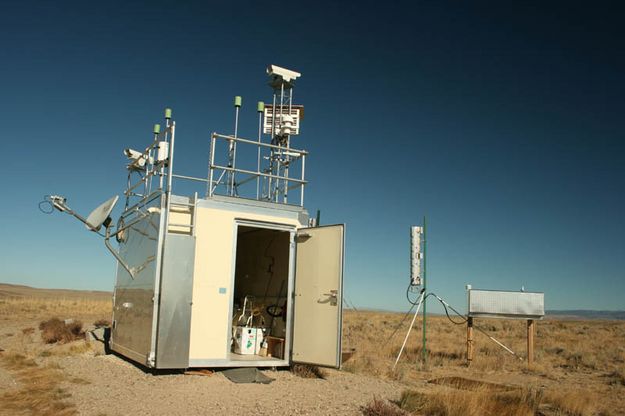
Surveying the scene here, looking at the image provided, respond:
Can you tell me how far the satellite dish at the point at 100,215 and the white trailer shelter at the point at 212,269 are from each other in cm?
45

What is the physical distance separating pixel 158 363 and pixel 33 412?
229cm

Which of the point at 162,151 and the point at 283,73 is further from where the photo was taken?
the point at 283,73

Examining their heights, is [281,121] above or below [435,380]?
above

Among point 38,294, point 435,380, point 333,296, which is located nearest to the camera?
point 333,296

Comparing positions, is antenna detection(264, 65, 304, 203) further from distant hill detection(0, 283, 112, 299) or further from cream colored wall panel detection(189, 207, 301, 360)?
distant hill detection(0, 283, 112, 299)

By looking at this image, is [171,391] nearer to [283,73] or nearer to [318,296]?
A: [318,296]

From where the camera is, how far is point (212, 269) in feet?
32.9

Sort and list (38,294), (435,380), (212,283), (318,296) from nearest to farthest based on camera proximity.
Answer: (212,283), (318,296), (435,380), (38,294)

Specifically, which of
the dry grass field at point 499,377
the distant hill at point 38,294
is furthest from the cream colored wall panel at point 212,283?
the distant hill at point 38,294

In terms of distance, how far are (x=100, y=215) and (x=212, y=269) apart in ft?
8.78

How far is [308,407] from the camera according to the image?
798cm

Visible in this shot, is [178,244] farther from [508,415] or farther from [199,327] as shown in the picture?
[508,415]

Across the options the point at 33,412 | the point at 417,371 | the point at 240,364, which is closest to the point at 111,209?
the point at 240,364

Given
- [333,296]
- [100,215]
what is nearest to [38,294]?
[100,215]
